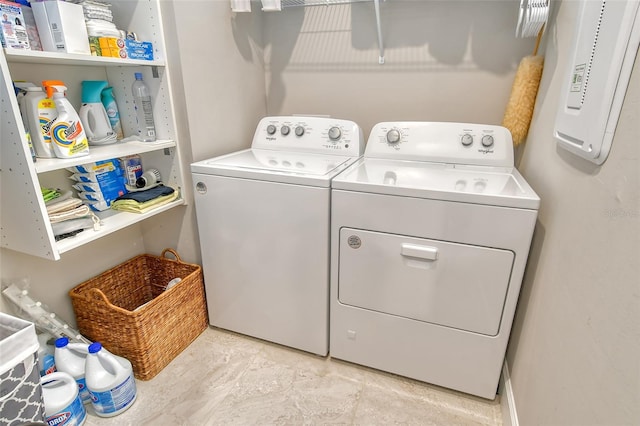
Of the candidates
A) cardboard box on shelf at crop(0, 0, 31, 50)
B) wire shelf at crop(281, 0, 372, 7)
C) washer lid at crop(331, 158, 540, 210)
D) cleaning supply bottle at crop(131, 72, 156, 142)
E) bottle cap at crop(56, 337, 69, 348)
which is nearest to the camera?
cardboard box on shelf at crop(0, 0, 31, 50)

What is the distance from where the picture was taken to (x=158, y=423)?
1360 mm

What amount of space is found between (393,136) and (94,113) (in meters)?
1.37

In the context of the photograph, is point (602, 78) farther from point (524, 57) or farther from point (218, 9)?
point (218, 9)

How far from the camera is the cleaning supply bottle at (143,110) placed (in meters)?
1.60

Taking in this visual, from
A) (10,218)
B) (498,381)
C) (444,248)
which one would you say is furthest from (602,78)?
(10,218)

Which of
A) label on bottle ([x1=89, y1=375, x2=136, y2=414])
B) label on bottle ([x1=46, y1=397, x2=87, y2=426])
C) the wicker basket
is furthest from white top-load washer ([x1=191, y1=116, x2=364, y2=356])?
label on bottle ([x1=46, y1=397, x2=87, y2=426])

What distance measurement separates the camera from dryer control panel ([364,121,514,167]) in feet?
5.13

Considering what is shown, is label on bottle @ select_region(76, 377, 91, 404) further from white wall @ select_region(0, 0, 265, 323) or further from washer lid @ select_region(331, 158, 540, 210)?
washer lid @ select_region(331, 158, 540, 210)

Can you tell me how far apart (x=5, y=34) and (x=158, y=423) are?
1.45m

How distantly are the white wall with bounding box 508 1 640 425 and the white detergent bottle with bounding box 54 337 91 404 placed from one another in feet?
5.43

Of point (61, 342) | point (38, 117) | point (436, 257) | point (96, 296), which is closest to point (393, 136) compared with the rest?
point (436, 257)

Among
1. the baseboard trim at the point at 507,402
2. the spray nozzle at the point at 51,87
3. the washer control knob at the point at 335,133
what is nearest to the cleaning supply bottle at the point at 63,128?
the spray nozzle at the point at 51,87

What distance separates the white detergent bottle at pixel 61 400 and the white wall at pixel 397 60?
1730 mm

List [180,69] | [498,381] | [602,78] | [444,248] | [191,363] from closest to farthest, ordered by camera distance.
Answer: [602,78] < [444,248] < [498,381] < [180,69] < [191,363]
